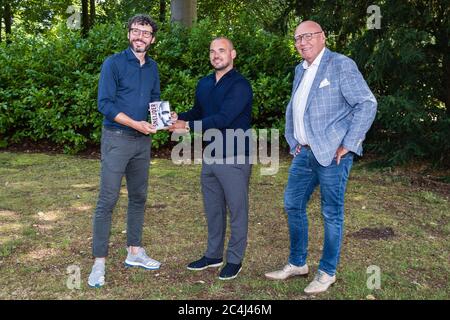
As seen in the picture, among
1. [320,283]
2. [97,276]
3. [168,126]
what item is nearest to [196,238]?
[97,276]

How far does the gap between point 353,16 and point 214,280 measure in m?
5.82

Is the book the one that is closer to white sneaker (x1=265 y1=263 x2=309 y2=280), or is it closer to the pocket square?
the pocket square

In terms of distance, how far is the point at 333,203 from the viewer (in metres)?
3.88

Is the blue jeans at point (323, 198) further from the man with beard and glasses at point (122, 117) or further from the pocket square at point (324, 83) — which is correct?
the man with beard and glasses at point (122, 117)

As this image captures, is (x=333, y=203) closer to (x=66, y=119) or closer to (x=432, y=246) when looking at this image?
(x=432, y=246)

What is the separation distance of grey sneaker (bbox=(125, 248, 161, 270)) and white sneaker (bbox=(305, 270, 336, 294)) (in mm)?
1331

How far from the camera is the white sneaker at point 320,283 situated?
13.3ft

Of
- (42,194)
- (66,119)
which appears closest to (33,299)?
(42,194)

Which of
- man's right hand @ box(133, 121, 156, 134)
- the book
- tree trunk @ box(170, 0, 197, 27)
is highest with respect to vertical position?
tree trunk @ box(170, 0, 197, 27)

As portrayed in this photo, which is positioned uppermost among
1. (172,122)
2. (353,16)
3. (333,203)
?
(353,16)

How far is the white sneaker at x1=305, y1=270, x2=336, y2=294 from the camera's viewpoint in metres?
4.07

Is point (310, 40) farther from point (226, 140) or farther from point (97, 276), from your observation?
point (97, 276)

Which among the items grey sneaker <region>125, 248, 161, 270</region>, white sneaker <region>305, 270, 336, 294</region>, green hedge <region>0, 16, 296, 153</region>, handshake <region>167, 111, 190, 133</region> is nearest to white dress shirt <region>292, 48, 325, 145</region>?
handshake <region>167, 111, 190, 133</region>

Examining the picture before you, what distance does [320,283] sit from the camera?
161 inches
